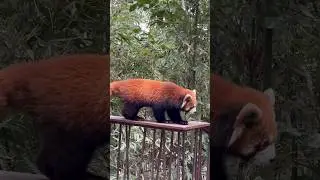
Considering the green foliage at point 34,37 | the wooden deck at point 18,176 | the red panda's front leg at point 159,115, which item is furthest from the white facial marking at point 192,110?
the wooden deck at point 18,176

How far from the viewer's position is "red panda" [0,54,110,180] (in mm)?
1841

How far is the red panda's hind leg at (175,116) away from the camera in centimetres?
206

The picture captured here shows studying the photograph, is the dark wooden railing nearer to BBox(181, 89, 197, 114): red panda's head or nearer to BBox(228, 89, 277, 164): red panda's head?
BBox(181, 89, 197, 114): red panda's head

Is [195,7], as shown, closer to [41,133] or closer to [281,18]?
[281,18]

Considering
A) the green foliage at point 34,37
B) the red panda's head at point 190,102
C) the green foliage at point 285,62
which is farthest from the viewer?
the red panda's head at point 190,102

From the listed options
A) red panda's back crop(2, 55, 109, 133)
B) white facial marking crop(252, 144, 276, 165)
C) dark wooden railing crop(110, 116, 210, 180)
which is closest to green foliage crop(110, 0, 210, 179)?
dark wooden railing crop(110, 116, 210, 180)

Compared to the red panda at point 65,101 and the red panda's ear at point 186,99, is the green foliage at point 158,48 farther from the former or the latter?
the red panda at point 65,101

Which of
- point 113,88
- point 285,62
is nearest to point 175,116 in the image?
point 113,88

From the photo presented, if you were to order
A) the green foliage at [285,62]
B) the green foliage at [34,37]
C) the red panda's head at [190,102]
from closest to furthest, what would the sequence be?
the green foliage at [285,62], the green foliage at [34,37], the red panda's head at [190,102]

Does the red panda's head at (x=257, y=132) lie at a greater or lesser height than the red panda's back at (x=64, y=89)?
lesser

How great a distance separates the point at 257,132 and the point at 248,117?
0.22 feet

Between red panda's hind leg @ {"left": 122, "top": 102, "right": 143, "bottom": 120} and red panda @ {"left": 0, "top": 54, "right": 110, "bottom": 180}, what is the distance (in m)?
0.24

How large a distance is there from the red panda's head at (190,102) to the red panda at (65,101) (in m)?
0.38

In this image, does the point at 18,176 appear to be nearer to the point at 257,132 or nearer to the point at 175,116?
the point at 175,116
